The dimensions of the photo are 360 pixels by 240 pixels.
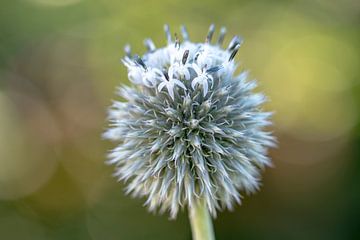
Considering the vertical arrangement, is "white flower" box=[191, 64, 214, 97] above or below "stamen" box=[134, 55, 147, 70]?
below

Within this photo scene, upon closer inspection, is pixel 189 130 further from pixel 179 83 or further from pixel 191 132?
pixel 179 83

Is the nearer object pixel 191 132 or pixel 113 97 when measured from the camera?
pixel 191 132

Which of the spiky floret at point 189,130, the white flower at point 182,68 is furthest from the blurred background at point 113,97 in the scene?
the white flower at point 182,68

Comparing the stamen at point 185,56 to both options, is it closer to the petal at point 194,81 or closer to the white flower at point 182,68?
the white flower at point 182,68

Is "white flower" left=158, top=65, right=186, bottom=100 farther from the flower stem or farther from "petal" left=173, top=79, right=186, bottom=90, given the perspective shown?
the flower stem

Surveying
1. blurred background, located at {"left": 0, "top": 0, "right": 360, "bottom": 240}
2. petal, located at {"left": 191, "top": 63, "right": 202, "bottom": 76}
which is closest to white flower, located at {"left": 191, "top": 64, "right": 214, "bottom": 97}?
petal, located at {"left": 191, "top": 63, "right": 202, "bottom": 76}

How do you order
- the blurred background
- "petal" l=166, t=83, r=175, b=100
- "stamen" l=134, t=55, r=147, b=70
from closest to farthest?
"petal" l=166, t=83, r=175, b=100 < "stamen" l=134, t=55, r=147, b=70 < the blurred background

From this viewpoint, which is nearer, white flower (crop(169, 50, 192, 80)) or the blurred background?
white flower (crop(169, 50, 192, 80))

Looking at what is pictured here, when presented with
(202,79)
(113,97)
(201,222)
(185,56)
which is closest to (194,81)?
(202,79)
